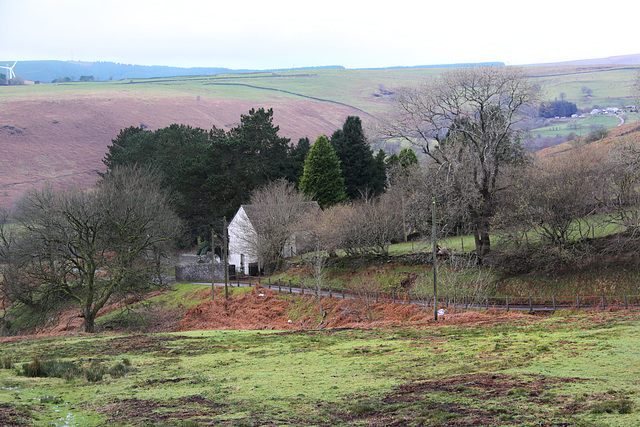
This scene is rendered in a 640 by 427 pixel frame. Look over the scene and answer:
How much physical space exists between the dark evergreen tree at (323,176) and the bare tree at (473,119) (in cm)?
2733

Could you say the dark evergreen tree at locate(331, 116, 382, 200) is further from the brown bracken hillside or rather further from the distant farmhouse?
the brown bracken hillside

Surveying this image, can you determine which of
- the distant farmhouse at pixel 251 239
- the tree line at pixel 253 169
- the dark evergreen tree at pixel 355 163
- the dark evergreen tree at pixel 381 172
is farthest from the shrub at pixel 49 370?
the dark evergreen tree at pixel 381 172

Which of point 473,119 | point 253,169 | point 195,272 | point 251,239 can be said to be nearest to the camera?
point 473,119

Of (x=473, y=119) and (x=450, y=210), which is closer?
(x=450, y=210)

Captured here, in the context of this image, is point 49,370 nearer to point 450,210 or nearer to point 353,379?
point 353,379

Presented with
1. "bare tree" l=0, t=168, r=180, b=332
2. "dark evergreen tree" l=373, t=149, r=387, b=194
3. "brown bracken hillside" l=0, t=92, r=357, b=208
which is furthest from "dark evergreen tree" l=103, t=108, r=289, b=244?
"brown bracken hillside" l=0, t=92, r=357, b=208

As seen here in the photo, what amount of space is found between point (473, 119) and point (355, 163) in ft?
113

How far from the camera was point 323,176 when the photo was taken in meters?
72.4

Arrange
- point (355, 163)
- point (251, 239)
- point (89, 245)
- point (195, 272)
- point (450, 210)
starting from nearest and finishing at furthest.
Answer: point (450, 210)
point (89, 245)
point (251, 239)
point (195, 272)
point (355, 163)

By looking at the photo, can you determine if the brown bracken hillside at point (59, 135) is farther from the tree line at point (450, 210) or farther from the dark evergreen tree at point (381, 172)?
the dark evergreen tree at point (381, 172)

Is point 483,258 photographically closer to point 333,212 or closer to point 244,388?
point 333,212

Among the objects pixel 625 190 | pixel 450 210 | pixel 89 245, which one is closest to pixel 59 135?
pixel 89 245

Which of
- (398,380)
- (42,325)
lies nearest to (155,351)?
(398,380)

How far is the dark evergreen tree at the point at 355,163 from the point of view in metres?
79.2
